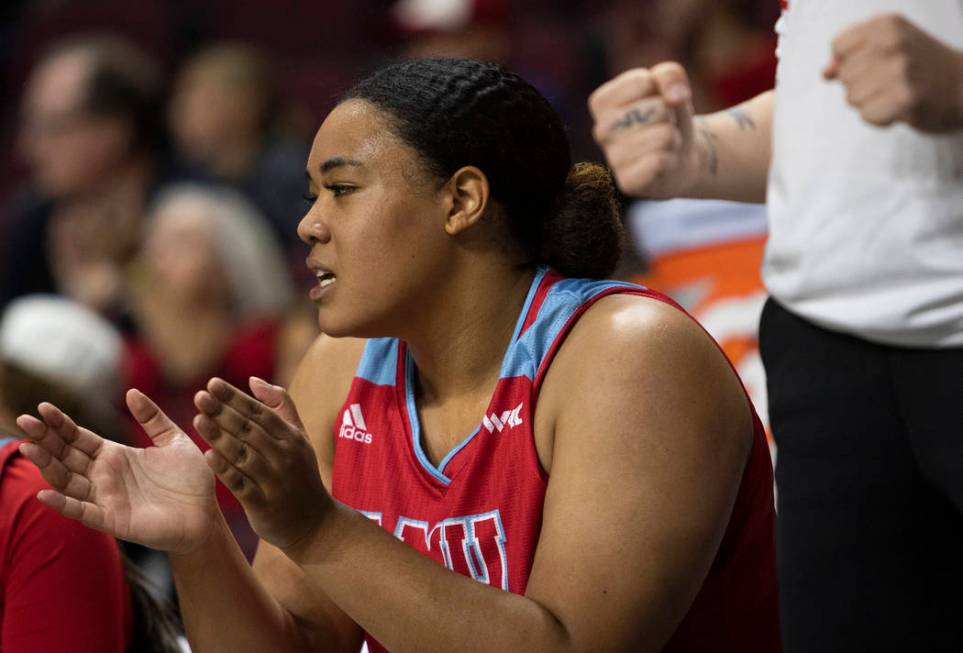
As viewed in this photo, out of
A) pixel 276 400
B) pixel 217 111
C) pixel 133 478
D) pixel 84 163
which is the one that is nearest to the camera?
pixel 276 400

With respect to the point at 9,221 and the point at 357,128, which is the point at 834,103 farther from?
the point at 9,221

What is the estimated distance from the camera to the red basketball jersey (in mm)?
1807

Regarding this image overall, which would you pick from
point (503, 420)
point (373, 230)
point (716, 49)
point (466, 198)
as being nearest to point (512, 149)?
point (466, 198)

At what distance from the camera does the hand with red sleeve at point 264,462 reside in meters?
1.54

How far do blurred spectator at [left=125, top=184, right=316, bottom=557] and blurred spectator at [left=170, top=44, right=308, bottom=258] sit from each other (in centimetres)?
21

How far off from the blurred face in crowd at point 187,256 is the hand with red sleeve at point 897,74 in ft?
9.49

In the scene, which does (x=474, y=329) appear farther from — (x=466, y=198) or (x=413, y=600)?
(x=413, y=600)

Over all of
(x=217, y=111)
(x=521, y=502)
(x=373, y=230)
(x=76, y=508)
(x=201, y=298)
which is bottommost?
(x=201, y=298)

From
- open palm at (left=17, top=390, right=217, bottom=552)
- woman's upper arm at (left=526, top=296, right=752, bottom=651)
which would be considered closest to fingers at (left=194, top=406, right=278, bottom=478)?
open palm at (left=17, top=390, right=217, bottom=552)

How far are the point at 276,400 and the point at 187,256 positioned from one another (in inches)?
98.2

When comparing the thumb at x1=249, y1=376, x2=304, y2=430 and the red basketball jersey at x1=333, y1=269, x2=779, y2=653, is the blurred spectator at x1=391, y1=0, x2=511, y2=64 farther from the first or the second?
the thumb at x1=249, y1=376, x2=304, y2=430

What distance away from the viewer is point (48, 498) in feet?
5.41

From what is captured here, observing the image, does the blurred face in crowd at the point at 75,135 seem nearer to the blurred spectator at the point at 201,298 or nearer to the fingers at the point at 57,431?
the blurred spectator at the point at 201,298

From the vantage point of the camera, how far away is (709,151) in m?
1.84
